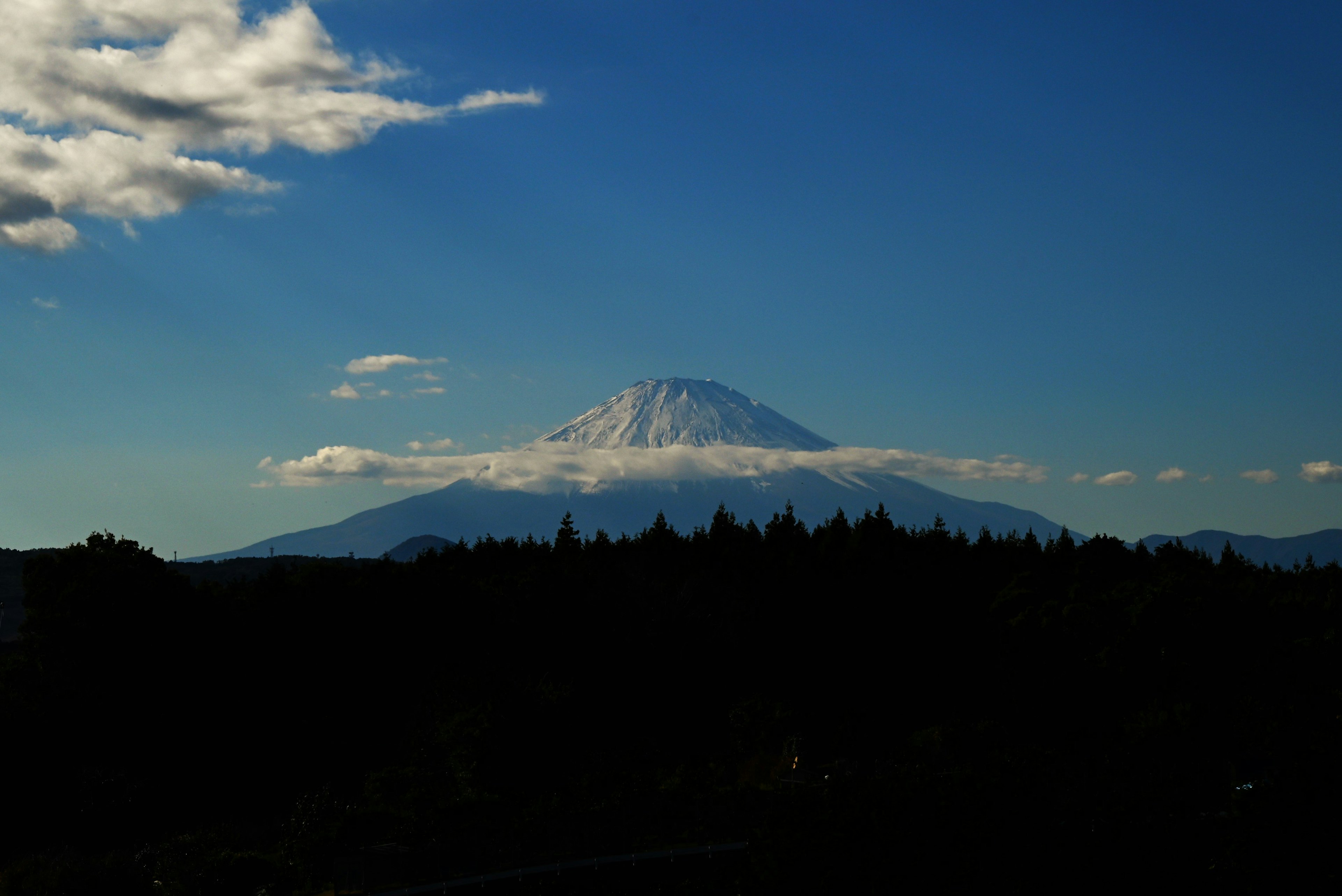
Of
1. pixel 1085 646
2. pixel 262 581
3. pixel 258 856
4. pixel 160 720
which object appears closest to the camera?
pixel 258 856

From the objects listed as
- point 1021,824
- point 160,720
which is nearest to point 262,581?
point 160,720

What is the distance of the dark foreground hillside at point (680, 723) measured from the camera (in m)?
31.2

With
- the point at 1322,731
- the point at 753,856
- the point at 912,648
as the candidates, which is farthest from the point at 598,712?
the point at 1322,731

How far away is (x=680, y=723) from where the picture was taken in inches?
2438

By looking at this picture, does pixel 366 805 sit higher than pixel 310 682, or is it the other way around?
pixel 310 682

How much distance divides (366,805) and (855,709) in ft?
82.8

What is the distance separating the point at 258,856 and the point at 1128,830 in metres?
26.6

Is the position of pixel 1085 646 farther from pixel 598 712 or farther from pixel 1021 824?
pixel 1021 824

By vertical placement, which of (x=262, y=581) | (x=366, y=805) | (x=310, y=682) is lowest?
(x=366, y=805)

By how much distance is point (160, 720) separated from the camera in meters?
54.4

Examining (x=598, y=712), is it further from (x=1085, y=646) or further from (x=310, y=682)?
(x=1085, y=646)

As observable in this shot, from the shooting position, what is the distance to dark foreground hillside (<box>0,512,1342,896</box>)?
31.2 m

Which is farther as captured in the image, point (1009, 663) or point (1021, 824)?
point (1009, 663)

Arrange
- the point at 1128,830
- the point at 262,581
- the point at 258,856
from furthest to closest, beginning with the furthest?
the point at 262,581 → the point at 258,856 → the point at 1128,830
